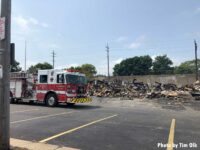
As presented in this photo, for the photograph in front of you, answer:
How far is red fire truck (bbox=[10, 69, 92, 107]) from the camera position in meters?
20.4

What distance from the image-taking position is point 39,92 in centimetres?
2183

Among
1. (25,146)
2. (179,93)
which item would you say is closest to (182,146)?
(25,146)

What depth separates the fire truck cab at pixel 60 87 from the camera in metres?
20.3

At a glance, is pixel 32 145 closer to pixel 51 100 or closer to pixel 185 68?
pixel 51 100

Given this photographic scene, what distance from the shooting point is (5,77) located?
7.11 metres

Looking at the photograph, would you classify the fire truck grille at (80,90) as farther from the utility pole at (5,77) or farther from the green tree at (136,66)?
the green tree at (136,66)

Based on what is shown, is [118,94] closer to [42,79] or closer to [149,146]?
[42,79]

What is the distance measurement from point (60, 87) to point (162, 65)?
103 metres

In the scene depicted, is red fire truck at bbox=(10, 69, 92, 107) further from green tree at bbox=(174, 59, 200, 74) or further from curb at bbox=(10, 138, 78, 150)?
green tree at bbox=(174, 59, 200, 74)

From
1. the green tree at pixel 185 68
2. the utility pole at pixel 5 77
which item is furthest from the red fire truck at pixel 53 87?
the green tree at pixel 185 68

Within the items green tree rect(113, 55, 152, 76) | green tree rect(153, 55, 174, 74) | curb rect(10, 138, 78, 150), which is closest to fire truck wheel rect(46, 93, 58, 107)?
curb rect(10, 138, 78, 150)

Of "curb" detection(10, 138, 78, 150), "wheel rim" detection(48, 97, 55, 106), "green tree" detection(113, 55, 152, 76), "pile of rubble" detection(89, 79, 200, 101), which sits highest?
"green tree" detection(113, 55, 152, 76)

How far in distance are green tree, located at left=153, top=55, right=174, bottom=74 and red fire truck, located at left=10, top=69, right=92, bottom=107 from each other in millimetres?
97414

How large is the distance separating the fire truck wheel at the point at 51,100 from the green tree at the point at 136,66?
3677 inches
